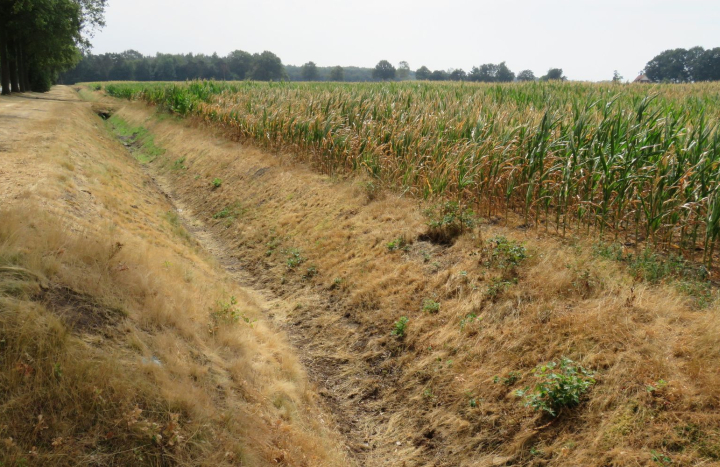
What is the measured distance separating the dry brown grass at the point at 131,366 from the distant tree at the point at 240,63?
3992 inches

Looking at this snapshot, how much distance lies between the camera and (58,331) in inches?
133

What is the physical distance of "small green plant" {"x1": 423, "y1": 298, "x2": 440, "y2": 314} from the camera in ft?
19.3

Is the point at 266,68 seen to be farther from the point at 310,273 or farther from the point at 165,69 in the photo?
the point at 310,273

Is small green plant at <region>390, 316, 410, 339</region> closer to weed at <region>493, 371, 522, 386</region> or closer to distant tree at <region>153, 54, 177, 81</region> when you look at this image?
weed at <region>493, 371, 522, 386</region>

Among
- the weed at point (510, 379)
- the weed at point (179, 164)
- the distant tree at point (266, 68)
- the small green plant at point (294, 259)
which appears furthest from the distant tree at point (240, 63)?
the weed at point (510, 379)

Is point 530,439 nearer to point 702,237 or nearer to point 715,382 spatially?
point 715,382

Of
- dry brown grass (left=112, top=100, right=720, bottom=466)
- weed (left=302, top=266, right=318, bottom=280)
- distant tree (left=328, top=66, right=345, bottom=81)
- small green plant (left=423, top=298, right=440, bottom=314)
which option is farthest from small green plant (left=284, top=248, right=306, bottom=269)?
distant tree (left=328, top=66, right=345, bottom=81)

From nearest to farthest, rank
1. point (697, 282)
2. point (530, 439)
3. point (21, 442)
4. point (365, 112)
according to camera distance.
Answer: point (21, 442) < point (530, 439) < point (697, 282) < point (365, 112)

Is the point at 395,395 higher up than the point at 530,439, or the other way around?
the point at 530,439

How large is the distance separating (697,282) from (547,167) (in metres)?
2.92

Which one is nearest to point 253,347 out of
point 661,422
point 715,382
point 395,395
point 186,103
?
point 395,395

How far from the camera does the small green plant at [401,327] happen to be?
19.5 ft

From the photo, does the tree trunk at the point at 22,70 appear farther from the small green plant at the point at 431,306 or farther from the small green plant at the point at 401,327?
the small green plant at the point at 431,306

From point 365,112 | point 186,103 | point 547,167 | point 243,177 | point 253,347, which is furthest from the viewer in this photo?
point 186,103
